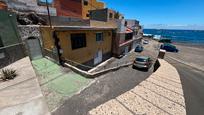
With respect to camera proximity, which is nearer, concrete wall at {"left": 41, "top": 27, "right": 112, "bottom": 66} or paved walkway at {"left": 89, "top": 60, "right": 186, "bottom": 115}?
paved walkway at {"left": 89, "top": 60, "right": 186, "bottom": 115}

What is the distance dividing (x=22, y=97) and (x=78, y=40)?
8494 millimetres

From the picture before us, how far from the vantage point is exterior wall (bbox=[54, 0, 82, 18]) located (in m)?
24.3

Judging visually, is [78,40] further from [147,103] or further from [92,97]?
[147,103]

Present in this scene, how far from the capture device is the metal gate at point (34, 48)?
10.1 meters

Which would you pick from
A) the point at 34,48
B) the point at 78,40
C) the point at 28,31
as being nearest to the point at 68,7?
the point at 78,40

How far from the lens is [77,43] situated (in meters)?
12.2

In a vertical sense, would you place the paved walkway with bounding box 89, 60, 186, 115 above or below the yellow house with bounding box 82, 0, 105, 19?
below

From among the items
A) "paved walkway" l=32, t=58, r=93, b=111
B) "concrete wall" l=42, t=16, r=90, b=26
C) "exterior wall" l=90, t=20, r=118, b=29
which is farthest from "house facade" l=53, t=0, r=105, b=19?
"paved walkway" l=32, t=58, r=93, b=111

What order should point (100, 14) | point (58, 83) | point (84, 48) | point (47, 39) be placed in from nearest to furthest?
point (58, 83), point (47, 39), point (84, 48), point (100, 14)

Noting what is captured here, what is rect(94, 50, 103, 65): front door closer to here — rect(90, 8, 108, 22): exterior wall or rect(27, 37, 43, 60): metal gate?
rect(27, 37, 43, 60): metal gate

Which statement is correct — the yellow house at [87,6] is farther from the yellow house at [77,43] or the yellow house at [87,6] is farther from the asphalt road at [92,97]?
the asphalt road at [92,97]

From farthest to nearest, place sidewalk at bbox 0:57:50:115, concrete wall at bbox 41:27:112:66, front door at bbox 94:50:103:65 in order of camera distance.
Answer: front door at bbox 94:50:103:65
concrete wall at bbox 41:27:112:66
sidewalk at bbox 0:57:50:115

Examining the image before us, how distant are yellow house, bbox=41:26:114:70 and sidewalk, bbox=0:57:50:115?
3.64 m

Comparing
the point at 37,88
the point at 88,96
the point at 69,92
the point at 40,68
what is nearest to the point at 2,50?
the point at 40,68
